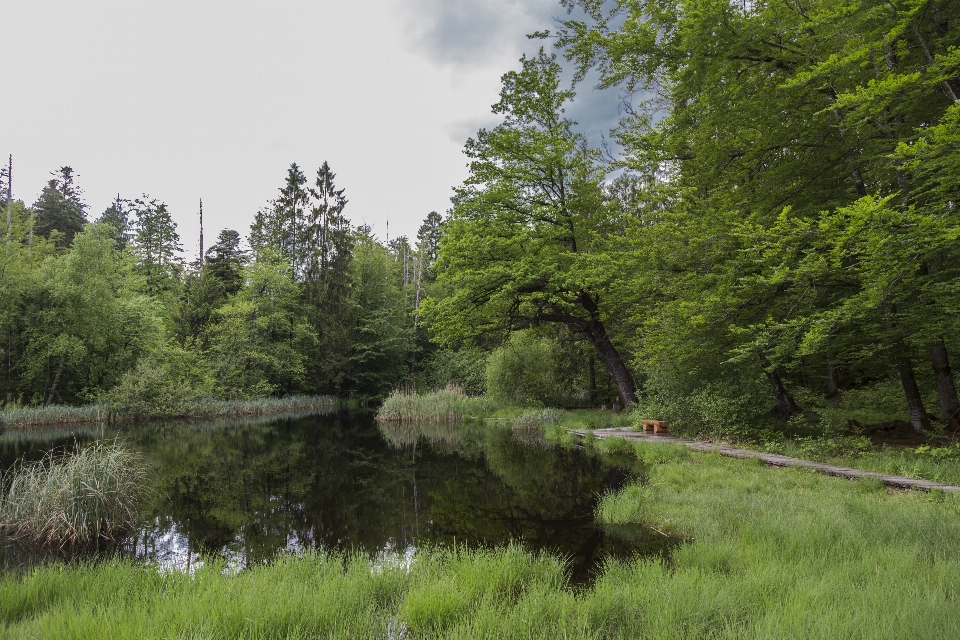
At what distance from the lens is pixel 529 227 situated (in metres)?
17.8

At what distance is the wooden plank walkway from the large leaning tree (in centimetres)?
423

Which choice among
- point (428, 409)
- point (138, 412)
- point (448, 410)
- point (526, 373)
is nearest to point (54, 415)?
point (138, 412)

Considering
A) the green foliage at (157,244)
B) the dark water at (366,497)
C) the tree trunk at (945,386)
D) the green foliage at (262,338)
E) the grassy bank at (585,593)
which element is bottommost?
the dark water at (366,497)

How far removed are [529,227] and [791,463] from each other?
464 inches

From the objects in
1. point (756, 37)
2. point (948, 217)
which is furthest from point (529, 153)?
point (948, 217)

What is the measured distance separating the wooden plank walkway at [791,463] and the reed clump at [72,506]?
10.9 meters

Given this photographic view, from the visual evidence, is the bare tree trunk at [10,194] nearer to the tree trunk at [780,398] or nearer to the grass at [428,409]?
the grass at [428,409]

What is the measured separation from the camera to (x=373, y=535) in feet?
20.6

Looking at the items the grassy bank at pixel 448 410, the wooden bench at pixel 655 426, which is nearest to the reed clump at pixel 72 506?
the wooden bench at pixel 655 426

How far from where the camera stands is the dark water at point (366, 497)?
19.0ft

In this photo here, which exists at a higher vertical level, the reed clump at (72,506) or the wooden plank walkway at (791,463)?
the reed clump at (72,506)

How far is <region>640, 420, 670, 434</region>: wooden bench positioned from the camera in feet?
43.4

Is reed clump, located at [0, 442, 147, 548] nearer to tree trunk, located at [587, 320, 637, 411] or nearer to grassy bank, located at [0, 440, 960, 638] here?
grassy bank, located at [0, 440, 960, 638]

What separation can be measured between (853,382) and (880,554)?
1994cm
